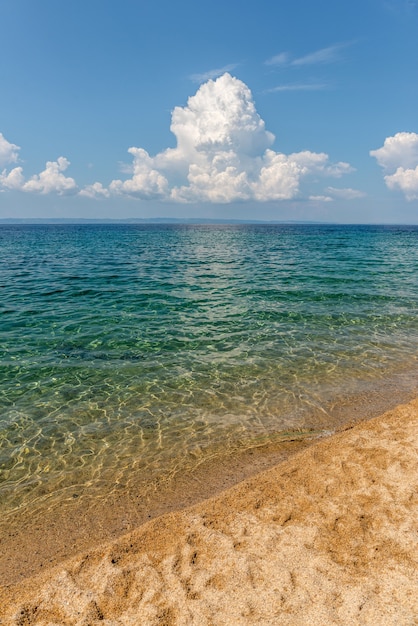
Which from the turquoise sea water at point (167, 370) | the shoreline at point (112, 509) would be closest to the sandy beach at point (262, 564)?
the shoreline at point (112, 509)

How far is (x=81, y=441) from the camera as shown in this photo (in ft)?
29.9

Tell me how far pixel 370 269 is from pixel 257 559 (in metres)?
35.8

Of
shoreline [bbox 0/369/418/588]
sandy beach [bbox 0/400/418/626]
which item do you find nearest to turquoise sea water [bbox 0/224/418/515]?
shoreline [bbox 0/369/418/588]

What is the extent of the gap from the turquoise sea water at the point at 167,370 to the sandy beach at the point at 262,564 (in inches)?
84.3

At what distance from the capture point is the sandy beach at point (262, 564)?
14.6 feet

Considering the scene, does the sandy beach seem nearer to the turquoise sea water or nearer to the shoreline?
the shoreline

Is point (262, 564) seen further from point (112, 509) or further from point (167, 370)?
point (167, 370)

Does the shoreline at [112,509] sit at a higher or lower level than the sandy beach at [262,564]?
lower

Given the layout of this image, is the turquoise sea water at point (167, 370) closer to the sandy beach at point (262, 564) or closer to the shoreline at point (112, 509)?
the shoreline at point (112, 509)

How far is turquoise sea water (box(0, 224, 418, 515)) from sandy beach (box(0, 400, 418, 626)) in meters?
2.14

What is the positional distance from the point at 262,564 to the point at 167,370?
8.40 meters

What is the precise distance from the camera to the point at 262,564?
5.11 meters

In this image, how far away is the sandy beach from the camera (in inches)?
176

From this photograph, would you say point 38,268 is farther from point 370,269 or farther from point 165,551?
point 165,551
